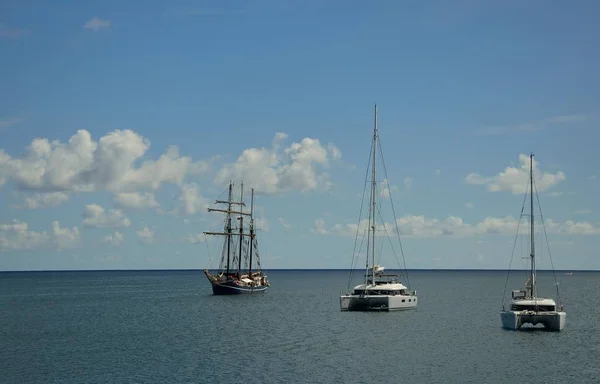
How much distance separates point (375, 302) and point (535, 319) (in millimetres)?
31901

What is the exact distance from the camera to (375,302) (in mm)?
115750

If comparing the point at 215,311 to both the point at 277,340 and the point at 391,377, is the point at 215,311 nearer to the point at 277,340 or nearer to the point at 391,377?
the point at 277,340

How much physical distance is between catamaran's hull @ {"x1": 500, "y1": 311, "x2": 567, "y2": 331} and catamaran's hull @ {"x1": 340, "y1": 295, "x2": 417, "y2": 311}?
27061 millimetres

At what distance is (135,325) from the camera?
106 meters

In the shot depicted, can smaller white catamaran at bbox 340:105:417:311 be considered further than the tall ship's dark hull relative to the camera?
No

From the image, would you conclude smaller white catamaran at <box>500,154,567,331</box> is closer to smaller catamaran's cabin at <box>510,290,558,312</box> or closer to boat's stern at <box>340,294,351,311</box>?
smaller catamaran's cabin at <box>510,290,558,312</box>

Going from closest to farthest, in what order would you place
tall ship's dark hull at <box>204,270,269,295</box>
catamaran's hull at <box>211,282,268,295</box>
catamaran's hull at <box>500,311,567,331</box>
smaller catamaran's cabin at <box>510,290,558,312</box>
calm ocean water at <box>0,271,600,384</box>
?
calm ocean water at <box>0,271,600,384</box> < catamaran's hull at <box>500,311,567,331</box> < smaller catamaran's cabin at <box>510,290,558,312</box> < catamaran's hull at <box>211,282,268,295</box> < tall ship's dark hull at <box>204,270,269,295</box>

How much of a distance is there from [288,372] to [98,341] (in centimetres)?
3185

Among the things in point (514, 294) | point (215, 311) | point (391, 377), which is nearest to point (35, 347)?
point (391, 377)

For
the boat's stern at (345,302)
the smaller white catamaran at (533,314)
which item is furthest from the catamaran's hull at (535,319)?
the boat's stern at (345,302)

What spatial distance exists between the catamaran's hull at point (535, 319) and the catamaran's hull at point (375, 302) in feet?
88.8

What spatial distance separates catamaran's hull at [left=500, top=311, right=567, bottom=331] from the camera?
88562 millimetres

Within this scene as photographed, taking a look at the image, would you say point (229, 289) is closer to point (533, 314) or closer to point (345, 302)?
point (345, 302)

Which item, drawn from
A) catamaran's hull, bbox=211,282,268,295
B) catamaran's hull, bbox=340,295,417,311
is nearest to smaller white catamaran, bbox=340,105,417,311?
catamaran's hull, bbox=340,295,417,311
